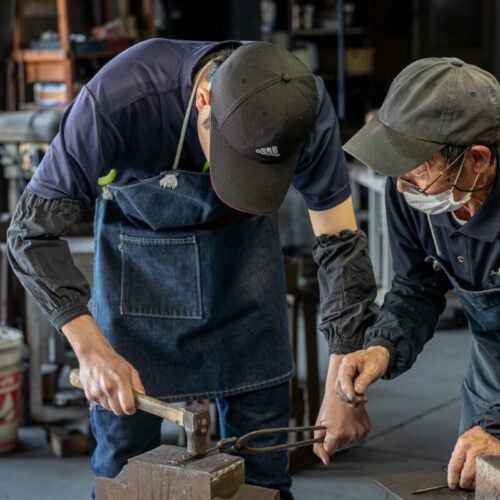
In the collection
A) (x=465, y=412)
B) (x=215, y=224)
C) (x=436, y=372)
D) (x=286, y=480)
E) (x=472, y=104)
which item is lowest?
(x=436, y=372)

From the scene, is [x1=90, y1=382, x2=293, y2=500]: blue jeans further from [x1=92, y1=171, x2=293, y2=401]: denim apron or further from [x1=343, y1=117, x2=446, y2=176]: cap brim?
[x1=343, y1=117, x2=446, y2=176]: cap brim

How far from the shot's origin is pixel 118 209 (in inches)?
90.2

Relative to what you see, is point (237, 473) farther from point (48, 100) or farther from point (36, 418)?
point (48, 100)

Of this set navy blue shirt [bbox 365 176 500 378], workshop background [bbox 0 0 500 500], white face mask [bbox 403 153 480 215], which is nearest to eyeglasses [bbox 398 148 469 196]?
white face mask [bbox 403 153 480 215]

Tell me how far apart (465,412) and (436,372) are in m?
2.75

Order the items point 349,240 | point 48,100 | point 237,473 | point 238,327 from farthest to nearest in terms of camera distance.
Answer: point 48,100
point 238,327
point 349,240
point 237,473

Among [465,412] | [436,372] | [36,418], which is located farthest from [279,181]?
[436,372]

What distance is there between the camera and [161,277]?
2.29 m

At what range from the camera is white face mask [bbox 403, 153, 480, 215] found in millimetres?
1944

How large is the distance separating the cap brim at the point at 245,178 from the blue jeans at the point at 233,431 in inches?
24.4

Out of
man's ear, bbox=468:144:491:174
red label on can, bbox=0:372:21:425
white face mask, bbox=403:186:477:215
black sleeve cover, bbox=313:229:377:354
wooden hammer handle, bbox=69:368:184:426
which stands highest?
man's ear, bbox=468:144:491:174

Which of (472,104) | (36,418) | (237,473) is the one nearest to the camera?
(237,473)

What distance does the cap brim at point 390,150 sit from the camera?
1846 millimetres

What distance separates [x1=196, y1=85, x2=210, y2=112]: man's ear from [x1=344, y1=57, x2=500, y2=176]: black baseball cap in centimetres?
33
